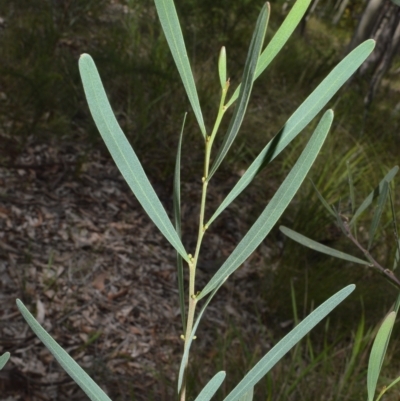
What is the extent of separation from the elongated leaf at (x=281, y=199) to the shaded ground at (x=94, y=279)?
1.73 metres

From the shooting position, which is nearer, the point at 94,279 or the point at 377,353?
the point at 377,353

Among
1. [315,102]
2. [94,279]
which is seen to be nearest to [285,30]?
[315,102]

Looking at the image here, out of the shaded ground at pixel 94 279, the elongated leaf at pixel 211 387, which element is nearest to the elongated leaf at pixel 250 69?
the elongated leaf at pixel 211 387

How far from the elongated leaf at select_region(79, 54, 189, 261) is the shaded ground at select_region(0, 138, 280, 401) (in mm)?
1735

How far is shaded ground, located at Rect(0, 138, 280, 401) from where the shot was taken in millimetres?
2279

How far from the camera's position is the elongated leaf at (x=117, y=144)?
332mm

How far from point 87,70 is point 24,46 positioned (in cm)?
348

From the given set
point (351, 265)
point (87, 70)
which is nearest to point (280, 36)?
point (87, 70)

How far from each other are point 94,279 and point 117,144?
2356 millimetres

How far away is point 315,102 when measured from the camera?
0.36 metres

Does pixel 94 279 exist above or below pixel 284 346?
below

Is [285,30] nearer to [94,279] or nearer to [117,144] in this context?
[117,144]

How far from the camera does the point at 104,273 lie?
2.71 metres

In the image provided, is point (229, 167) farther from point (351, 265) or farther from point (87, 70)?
point (87, 70)
